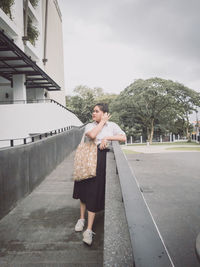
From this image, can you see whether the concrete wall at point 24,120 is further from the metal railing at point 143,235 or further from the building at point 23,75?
the metal railing at point 143,235

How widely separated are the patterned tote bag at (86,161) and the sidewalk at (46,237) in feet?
2.89

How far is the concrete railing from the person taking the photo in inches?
38.3

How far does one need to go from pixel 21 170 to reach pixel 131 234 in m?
3.81

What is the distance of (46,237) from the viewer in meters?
3.03

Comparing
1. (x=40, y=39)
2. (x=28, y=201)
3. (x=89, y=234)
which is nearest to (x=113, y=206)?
(x=89, y=234)

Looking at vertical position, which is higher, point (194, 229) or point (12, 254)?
point (12, 254)

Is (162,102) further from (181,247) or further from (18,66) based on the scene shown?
(181,247)

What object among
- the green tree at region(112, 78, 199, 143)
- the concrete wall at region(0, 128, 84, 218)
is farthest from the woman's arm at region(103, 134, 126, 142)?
the green tree at region(112, 78, 199, 143)

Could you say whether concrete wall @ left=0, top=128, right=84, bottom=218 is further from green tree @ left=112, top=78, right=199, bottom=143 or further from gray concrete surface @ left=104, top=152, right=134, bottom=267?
green tree @ left=112, top=78, right=199, bottom=143

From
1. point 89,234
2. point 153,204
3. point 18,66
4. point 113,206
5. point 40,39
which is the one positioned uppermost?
point 40,39

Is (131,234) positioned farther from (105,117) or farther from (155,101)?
(155,101)

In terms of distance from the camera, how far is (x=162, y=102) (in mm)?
39438

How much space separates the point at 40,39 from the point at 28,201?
16910 mm

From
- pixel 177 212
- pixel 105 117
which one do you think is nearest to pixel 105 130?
pixel 105 117
